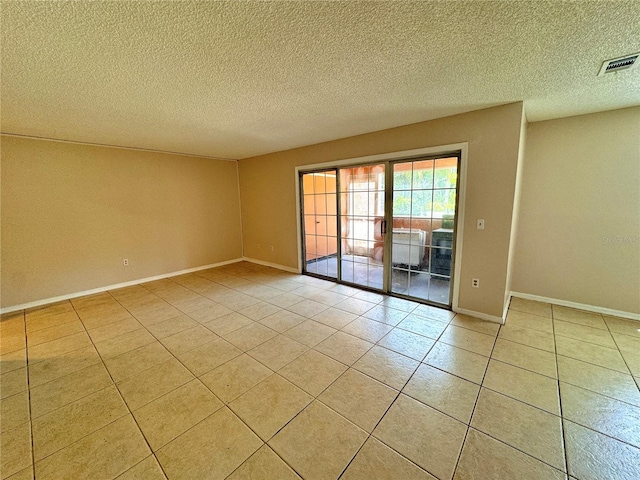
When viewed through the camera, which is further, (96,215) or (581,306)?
(96,215)

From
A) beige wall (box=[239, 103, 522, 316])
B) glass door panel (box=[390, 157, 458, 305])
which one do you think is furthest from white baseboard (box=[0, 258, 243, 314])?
glass door panel (box=[390, 157, 458, 305])

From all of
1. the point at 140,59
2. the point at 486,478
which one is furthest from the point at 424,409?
the point at 140,59

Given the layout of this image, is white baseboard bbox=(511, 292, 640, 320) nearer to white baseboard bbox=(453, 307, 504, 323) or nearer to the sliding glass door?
white baseboard bbox=(453, 307, 504, 323)

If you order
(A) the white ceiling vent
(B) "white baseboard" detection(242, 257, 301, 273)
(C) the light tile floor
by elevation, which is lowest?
(C) the light tile floor

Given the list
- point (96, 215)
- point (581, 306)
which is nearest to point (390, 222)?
point (581, 306)

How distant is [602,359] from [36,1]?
470 centimetres

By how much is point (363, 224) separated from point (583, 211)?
9.16 feet

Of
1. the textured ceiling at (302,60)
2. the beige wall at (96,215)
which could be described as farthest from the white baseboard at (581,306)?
A: the beige wall at (96,215)

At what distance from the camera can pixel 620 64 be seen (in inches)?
74.4

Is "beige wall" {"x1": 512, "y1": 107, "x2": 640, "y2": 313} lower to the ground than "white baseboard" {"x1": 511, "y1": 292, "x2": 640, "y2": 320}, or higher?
higher

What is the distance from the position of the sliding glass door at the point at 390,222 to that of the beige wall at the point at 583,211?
4.25 ft

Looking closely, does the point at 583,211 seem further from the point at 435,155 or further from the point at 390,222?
the point at 390,222

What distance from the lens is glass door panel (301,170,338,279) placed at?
4.49 meters

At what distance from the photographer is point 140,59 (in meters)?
1.74
